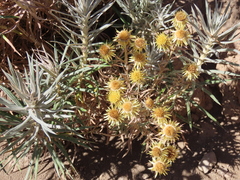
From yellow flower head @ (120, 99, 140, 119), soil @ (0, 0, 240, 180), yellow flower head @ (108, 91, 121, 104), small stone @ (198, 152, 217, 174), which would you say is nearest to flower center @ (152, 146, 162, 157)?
yellow flower head @ (120, 99, 140, 119)

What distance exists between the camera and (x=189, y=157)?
6.62ft

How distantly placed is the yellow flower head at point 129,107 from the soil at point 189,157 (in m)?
0.59

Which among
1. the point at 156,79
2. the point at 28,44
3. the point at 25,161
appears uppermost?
the point at 28,44

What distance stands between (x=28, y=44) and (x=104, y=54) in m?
0.94

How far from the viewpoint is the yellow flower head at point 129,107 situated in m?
1.41

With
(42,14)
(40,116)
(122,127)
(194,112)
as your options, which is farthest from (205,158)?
(42,14)

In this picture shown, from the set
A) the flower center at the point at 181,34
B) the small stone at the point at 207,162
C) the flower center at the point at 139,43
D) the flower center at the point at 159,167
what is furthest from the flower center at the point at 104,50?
the small stone at the point at 207,162

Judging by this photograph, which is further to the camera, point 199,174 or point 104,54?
point 199,174

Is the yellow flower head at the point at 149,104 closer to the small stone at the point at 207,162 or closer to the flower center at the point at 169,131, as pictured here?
the flower center at the point at 169,131

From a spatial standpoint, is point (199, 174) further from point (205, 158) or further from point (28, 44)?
point (28, 44)

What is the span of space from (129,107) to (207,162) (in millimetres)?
919

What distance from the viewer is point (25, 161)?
201 centimetres

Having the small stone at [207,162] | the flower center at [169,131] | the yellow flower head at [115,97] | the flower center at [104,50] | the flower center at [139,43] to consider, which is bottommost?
the small stone at [207,162]

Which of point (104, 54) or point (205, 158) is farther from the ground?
point (104, 54)
